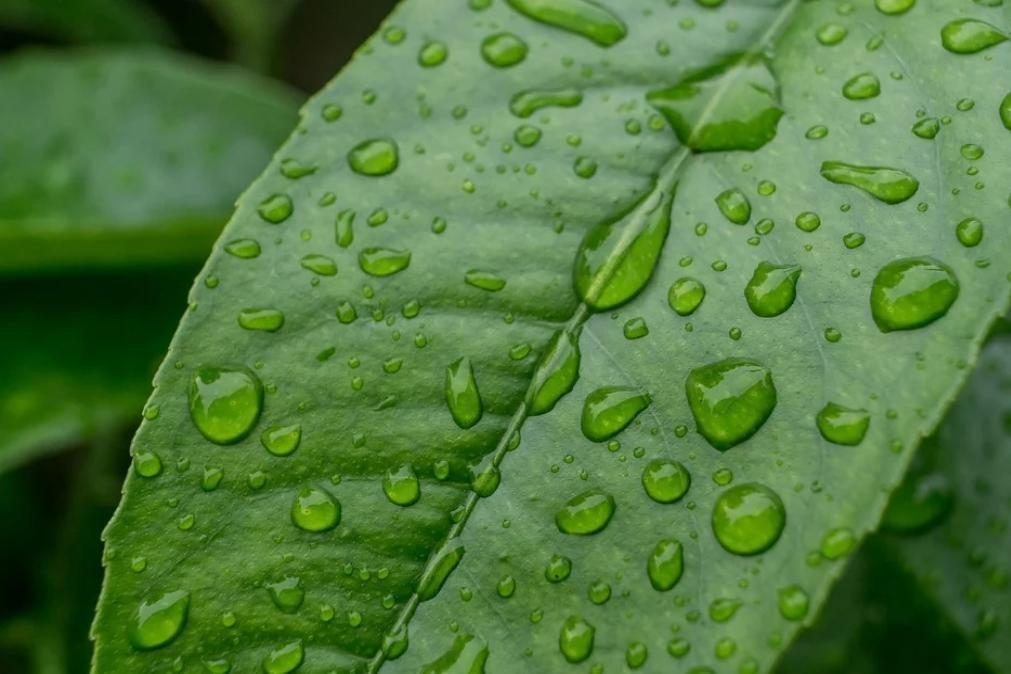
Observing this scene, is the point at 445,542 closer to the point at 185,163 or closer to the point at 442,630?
the point at 442,630

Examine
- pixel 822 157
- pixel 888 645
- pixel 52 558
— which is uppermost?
pixel 822 157

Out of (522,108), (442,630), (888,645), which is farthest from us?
(888,645)

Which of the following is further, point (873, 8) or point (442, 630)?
point (873, 8)

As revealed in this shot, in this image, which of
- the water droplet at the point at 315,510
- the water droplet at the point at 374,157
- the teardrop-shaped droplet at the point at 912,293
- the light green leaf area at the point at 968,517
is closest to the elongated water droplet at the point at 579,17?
the water droplet at the point at 374,157

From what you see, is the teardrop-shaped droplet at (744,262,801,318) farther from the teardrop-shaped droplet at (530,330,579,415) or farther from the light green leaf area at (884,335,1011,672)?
the light green leaf area at (884,335,1011,672)

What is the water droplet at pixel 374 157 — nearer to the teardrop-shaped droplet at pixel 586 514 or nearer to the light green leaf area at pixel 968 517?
the teardrop-shaped droplet at pixel 586 514

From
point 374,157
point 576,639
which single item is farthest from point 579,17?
point 576,639

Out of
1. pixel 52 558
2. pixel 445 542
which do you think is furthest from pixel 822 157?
pixel 52 558

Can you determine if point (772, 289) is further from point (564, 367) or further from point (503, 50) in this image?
point (503, 50)
